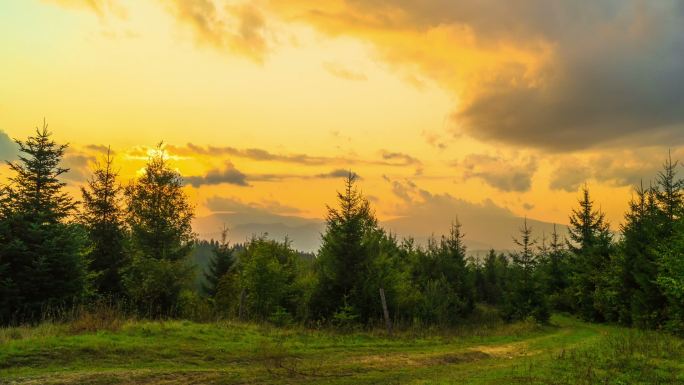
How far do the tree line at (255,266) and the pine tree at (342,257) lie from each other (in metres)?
0.06

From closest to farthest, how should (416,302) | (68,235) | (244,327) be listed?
(244,327), (68,235), (416,302)

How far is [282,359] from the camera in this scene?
16.0 m

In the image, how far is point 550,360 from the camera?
18156mm

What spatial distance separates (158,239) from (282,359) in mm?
20670

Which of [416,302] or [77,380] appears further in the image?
[416,302]

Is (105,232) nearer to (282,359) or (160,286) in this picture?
(160,286)

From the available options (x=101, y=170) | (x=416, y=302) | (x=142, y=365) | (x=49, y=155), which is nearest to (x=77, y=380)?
(x=142, y=365)

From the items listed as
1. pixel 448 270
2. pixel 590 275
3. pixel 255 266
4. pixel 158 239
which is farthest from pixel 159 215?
pixel 590 275

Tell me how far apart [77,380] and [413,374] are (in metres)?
9.58

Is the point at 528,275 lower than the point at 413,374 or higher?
higher

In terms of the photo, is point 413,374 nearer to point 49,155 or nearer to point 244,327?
point 244,327

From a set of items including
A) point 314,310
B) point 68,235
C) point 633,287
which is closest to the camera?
point 68,235

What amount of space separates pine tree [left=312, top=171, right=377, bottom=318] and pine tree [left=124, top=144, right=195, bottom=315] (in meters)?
9.51

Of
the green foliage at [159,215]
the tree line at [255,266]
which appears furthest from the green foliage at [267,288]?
the green foliage at [159,215]
